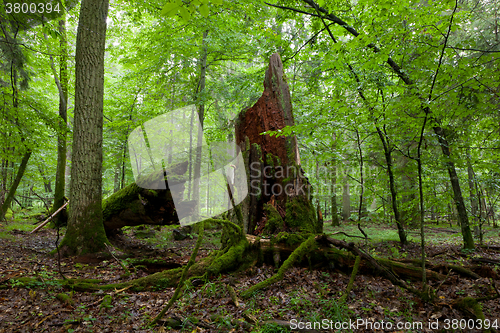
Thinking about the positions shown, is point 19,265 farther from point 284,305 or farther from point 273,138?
point 273,138

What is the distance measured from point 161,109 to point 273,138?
831cm

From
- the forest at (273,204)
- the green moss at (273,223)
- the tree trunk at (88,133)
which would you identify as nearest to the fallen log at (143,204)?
the forest at (273,204)

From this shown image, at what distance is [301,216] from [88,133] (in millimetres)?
4652

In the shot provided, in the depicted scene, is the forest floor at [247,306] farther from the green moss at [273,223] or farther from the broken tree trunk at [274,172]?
the broken tree trunk at [274,172]

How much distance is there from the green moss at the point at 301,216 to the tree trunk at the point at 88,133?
3.87 meters

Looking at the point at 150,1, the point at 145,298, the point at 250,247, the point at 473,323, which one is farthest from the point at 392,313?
the point at 150,1

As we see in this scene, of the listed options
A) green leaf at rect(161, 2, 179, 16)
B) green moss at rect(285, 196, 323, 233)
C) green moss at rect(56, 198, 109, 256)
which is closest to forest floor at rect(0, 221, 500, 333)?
green moss at rect(56, 198, 109, 256)

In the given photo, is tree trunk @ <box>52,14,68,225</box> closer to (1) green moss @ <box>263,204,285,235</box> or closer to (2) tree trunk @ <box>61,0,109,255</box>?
(2) tree trunk @ <box>61,0,109,255</box>

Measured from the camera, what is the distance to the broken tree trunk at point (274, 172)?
4.66m

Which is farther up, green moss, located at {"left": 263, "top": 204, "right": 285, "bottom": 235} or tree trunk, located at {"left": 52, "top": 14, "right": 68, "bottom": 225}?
tree trunk, located at {"left": 52, "top": 14, "right": 68, "bottom": 225}

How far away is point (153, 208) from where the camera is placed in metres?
5.86

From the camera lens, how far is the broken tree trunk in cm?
466

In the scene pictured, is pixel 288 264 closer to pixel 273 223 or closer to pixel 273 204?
pixel 273 223

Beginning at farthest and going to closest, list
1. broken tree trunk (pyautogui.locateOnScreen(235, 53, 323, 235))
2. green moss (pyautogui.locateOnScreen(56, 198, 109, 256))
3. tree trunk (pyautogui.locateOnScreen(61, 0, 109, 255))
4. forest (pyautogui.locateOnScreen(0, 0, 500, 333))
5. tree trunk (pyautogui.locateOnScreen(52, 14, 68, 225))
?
tree trunk (pyautogui.locateOnScreen(52, 14, 68, 225)) < tree trunk (pyautogui.locateOnScreen(61, 0, 109, 255)) < green moss (pyautogui.locateOnScreen(56, 198, 109, 256)) < broken tree trunk (pyautogui.locateOnScreen(235, 53, 323, 235)) < forest (pyautogui.locateOnScreen(0, 0, 500, 333))
